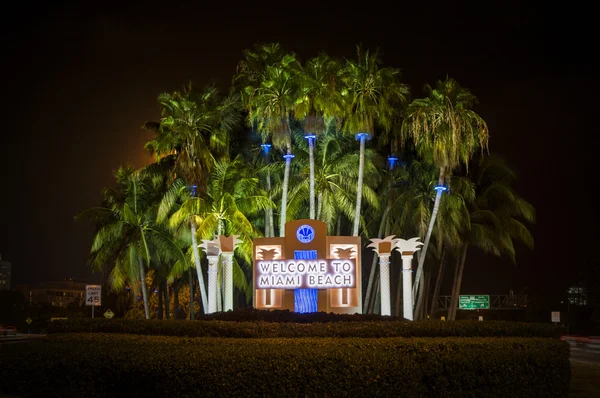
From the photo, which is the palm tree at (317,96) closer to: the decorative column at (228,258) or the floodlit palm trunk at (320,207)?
the floodlit palm trunk at (320,207)

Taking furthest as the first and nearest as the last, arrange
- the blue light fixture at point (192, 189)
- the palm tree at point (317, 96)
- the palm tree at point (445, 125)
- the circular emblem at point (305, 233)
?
the blue light fixture at point (192, 189) → the palm tree at point (445, 125) → the palm tree at point (317, 96) → the circular emblem at point (305, 233)

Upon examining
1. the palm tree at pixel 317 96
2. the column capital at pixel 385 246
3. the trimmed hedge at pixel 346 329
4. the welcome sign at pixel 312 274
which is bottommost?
the trimmed hedge at pixel 346 329

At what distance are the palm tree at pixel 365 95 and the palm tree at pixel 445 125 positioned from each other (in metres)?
1.40

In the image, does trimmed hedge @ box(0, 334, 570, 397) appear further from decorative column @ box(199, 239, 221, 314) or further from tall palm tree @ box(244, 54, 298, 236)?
tall palm tree @ box(244, 54, 298, 236)

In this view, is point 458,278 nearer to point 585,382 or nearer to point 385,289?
point 385,289

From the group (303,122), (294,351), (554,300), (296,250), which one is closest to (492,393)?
(294,351)

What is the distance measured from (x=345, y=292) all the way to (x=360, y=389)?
16929mm

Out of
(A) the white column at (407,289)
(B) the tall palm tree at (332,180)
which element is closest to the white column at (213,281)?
(B) the tall palm tree at (332,180)

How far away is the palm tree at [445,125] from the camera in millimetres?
32344

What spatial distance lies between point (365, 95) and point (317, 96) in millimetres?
2549

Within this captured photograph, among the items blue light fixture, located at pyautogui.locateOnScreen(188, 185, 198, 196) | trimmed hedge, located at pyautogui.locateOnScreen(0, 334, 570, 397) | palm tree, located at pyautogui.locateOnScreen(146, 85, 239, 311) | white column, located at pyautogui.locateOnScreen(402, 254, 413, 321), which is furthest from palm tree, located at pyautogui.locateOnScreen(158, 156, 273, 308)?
trimmed hedge, located at pyautogui.locateOnScreen(0, 334, 570, 397)

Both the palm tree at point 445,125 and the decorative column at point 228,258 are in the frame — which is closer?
the decorative column at point 228,258

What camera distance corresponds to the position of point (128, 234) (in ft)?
131

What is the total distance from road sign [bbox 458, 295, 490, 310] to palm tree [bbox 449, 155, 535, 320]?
1523 centimetres
